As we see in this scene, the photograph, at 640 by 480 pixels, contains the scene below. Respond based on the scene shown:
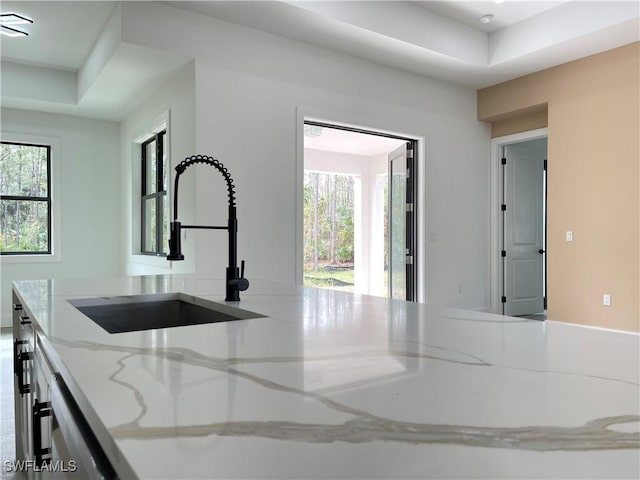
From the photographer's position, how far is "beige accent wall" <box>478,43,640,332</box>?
4.60m

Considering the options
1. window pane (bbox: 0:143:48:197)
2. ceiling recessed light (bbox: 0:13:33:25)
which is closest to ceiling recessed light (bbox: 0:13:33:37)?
ceiling recessed light (bbox: 0:13:33:25)

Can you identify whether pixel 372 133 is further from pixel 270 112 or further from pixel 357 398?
pixel 357 398

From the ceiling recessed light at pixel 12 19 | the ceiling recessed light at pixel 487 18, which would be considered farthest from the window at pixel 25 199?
the ceiling recessed light at pixel 487 18

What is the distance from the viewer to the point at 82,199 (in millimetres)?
6102

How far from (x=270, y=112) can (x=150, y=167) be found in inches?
82.7

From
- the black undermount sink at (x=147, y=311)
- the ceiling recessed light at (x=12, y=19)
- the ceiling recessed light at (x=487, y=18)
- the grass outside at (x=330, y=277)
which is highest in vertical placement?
the ceiling recessed light at (x=487, y=18)

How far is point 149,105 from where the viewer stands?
16.9ft

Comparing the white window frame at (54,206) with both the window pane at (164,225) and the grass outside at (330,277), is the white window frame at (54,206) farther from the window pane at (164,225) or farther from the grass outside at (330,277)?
the grass outside at (330,277)

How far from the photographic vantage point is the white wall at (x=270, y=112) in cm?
404

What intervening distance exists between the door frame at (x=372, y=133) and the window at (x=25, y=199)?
11.4ft

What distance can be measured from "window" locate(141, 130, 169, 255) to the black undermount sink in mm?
3313

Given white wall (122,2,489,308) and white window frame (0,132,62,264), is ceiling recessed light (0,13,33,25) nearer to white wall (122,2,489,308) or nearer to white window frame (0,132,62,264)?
white wall (122,2,489,308)

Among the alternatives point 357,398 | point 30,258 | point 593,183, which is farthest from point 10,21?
point 593,183

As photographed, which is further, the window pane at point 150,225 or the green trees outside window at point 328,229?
the green trees outside window at point 328,229
